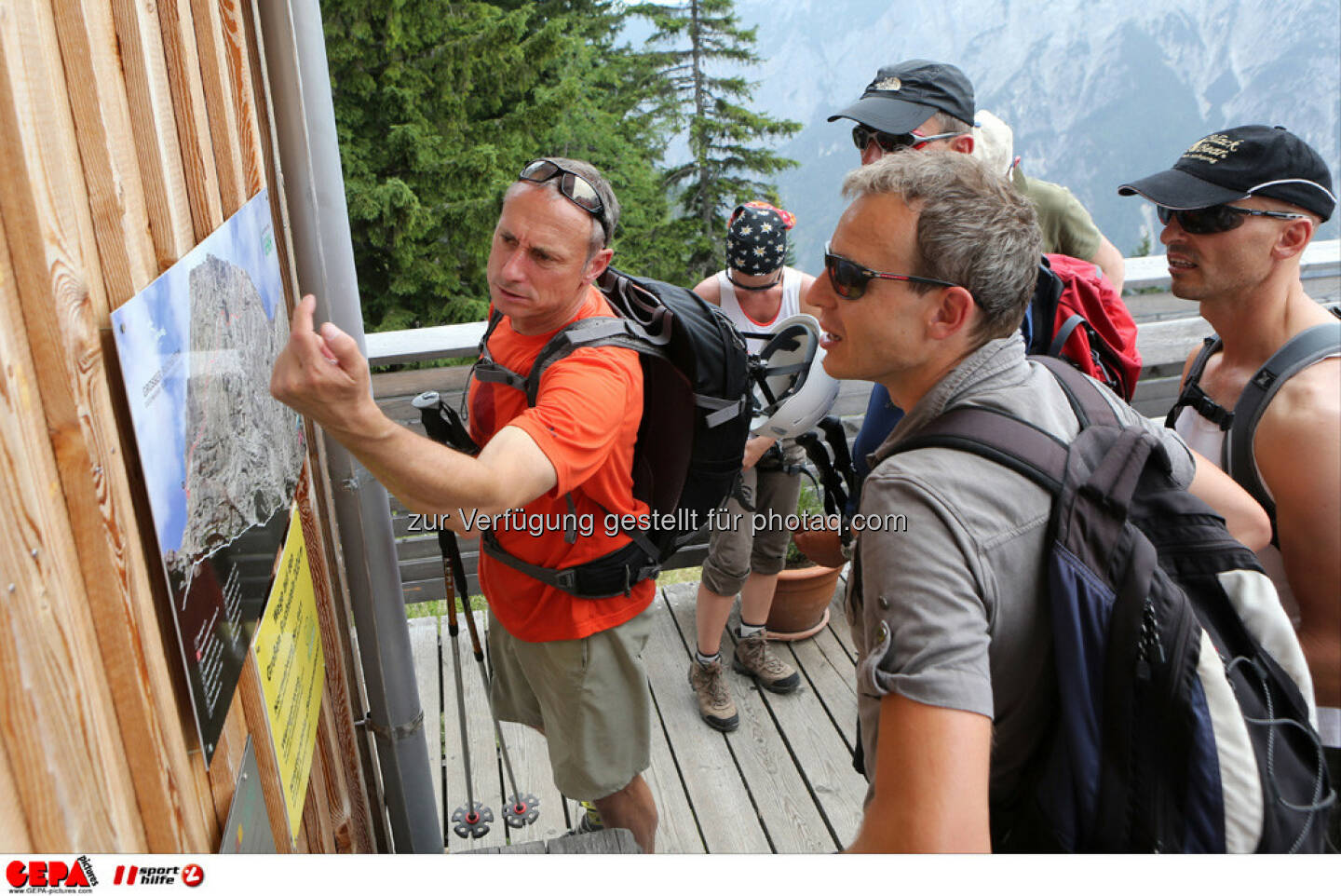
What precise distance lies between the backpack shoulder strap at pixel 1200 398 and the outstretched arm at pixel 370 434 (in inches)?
64.0

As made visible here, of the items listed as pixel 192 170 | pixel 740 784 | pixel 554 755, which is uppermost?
pixel 192 170

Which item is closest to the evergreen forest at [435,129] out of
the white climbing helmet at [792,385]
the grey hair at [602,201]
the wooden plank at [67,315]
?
the white climbing helmet at [792,385]

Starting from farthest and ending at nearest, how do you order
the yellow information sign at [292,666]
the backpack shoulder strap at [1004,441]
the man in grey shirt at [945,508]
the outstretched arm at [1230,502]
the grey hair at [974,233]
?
1. the outstretched arm at [1230,502]
2. the yellow information sign at [292,666]
3. the grey hair at [974,233]
4. the backpack shoulder strap at [1004,441]
5. the man in grey shirt at [945,508]

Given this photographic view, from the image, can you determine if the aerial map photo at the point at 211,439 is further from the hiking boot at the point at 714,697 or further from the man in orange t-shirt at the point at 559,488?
the hiking boot at the point at 714,697

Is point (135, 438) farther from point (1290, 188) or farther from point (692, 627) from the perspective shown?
point (692, 627)

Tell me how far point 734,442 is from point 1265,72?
138047 mm

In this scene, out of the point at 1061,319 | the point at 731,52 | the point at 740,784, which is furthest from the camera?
the point at 731,52

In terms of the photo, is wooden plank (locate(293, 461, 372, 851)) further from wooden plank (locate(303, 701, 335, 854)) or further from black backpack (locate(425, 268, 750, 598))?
black backpack (locate(425, 268, 750, 598))

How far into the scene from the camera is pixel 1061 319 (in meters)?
2.44

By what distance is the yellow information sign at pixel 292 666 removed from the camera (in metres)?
1.61

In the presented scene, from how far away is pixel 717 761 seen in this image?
3496 mm

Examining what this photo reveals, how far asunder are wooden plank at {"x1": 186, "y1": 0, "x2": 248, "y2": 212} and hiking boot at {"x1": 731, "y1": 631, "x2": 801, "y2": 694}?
109 inches
